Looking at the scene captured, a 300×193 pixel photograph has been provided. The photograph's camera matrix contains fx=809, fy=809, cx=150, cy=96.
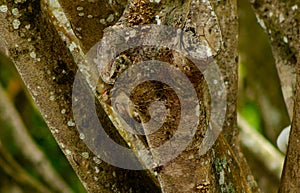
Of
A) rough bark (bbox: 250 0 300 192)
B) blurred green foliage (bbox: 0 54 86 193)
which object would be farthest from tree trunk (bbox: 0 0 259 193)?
blurred green foliage (bbox: 0 54 86 193)

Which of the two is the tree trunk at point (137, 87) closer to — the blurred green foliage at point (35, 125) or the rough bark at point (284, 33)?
the rough bark at point (284, 33)

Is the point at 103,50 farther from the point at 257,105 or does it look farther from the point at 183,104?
the point at 257,105

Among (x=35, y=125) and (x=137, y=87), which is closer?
(x=137, y=87)

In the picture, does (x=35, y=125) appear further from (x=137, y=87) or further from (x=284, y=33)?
(x=137, y=87)

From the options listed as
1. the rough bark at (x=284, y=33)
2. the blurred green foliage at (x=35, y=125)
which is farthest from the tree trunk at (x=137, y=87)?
the blurred green foliage at (x=35, y=125)

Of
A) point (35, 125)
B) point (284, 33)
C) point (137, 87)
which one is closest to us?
point (137, 87)

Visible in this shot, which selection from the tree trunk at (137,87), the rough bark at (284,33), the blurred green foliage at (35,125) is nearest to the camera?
the tree trunk at (137,87)

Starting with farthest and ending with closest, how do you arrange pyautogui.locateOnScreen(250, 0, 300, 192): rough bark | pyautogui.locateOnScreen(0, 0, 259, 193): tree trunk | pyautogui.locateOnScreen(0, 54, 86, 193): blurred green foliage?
1. pyautogui.locateOnScreen(0, 54, 86, 193): blurred green foliage
2. pyautogui.locateOnScreen(250, 0, 300, 192): rough bark
3. pyautogui.locateOnScreen(0, 0, 259, 193): tree trunk

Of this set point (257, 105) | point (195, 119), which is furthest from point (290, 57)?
point (257, 105)

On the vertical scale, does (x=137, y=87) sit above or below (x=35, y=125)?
above

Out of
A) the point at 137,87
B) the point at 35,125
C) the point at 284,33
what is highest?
the point at 137,87

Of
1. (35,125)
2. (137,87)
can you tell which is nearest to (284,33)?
(137,87)

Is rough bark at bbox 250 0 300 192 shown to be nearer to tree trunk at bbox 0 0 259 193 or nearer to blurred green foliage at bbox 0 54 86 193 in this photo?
tree trunk at bbox 0 0 259 193

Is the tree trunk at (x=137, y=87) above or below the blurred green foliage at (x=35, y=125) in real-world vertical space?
above
